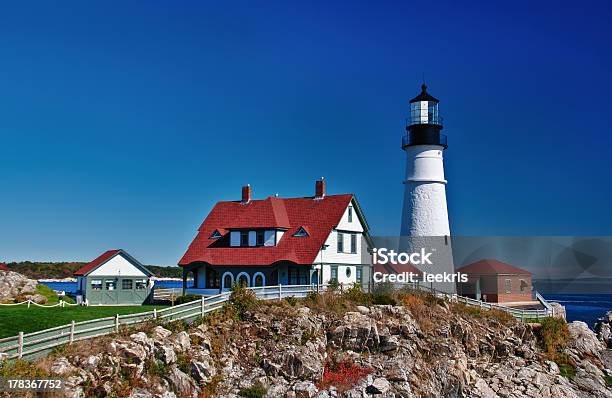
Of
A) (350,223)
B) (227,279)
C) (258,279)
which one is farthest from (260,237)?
(350,223)

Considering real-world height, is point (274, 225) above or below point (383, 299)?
above

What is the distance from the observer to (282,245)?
135ft

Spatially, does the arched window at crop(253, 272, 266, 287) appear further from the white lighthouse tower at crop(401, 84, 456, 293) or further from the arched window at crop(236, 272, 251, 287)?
the white lighthouse tower at crop(401, 84, 456, 293)

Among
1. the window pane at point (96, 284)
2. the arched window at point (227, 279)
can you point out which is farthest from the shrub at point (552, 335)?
the window pane at point (96, 284)

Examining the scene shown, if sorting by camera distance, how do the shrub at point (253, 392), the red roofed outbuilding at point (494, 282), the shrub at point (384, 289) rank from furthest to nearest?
the red roofed outbuilding at point (494, 282) → the shrub at point (384, 289) → the shrub at point (253, 392)

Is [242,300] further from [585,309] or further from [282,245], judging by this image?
Answer: [585,309]

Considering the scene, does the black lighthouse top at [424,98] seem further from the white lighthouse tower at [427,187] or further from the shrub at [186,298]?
the shrub at [186,298]

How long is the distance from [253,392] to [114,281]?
1719 centimetres

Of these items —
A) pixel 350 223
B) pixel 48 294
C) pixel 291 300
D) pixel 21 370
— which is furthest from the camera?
pixel 48 294

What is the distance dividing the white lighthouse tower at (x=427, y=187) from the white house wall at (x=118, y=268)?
18.0 metres

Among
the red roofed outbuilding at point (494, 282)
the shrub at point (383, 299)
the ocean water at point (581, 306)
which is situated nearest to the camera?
the shrub at point (383, 299)

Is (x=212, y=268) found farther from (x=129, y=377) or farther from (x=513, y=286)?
(x=513, y=286)

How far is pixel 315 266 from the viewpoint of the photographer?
3950cm

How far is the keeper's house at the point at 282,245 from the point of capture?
40094mm
